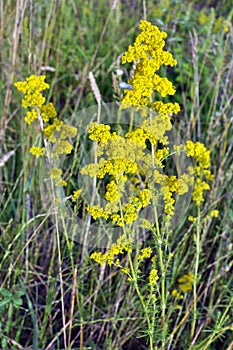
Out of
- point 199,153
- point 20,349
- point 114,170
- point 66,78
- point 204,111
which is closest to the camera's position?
point 114,170

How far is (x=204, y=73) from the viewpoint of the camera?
8.18ft

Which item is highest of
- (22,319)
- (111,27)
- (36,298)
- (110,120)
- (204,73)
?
(111,27)

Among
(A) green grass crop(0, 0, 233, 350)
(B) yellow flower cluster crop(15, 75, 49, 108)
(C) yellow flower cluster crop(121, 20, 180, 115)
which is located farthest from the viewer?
(A) green grass crop(0, 0, 233, 350)

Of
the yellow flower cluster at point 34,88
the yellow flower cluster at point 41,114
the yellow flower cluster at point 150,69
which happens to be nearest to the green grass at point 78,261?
the yellow flower cluster at point 41,114

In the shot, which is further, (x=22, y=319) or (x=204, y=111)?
(x=204, y=111)

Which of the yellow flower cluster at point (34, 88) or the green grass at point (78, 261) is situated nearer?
the yellow flower cluster at point (34, 88)

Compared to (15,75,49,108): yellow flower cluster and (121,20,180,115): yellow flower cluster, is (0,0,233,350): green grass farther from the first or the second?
(121,20,180,115): yellow flower cluster

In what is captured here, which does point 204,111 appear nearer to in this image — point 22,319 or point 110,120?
point 110,120

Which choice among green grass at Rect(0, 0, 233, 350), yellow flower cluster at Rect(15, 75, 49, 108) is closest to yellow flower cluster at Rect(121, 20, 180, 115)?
yellow flower cluster at Rect(15, 75, 49, 108)

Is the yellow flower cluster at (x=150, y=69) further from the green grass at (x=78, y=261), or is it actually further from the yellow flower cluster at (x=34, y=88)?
the green grass at (x=78, y=261)

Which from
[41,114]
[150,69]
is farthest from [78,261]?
[150,69]

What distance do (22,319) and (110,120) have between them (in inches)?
33.6

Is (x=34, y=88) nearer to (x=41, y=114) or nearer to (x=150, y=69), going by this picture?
(x=41, y=114)

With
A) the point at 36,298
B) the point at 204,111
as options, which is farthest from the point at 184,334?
the point at 204,111
